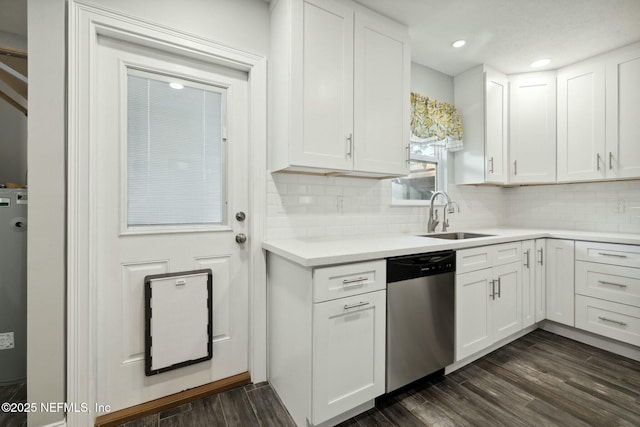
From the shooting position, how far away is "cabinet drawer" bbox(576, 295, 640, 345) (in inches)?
86.7

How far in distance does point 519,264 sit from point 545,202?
1308 mm

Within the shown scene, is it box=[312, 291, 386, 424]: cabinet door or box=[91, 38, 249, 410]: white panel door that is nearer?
box=[312, 291, 386, 424]: cabinet door

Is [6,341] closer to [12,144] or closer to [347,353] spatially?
[12,144]

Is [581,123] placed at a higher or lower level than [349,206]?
higher

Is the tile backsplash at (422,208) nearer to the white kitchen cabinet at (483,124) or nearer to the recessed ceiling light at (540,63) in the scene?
the white kitchen cabinet at (483,124)

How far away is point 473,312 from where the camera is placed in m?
2.05

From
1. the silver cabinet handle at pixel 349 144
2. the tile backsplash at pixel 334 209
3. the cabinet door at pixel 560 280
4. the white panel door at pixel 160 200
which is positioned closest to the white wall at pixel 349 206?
the tile backsplash at pixel 334 209

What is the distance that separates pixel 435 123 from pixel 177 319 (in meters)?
2.63

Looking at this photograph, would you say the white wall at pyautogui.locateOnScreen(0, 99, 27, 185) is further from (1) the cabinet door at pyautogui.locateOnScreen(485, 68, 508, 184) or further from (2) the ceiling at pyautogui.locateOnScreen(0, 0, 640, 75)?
(1) the cabinet door at pyautogui.locateOnScreen(485, 68, 508, 184)

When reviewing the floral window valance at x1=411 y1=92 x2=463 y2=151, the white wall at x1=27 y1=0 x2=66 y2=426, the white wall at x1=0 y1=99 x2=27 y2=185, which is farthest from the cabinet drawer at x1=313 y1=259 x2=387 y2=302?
the white wall at x1=0 y1=99 x2=27 y2=185

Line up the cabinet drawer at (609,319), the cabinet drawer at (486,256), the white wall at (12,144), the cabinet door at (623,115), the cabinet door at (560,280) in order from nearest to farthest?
the white wall at (12,144) → the cabinet drawer at (486,256) → the cabinet drawer at (609,319) → the cabinet door at (623,115) → the cabinet door at (560,280)

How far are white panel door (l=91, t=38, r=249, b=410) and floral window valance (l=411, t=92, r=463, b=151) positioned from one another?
5.11 ft

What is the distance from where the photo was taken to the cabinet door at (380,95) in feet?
6.37

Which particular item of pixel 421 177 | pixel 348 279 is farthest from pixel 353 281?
pixel 421 177
